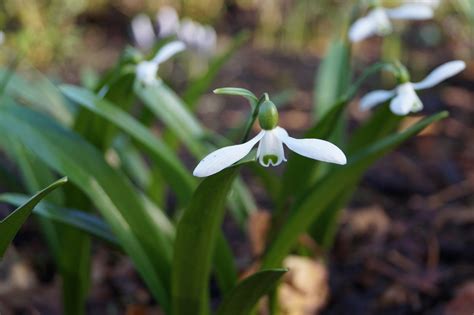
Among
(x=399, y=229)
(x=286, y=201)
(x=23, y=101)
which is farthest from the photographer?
(x=23, y=101)

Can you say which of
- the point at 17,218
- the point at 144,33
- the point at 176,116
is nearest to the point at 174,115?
the point at 176,116

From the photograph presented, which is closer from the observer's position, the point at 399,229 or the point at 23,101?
the point at 399,229

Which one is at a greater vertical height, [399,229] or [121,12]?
[121,12]

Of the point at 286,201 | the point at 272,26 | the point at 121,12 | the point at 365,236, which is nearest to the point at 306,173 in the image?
the point at 286,201

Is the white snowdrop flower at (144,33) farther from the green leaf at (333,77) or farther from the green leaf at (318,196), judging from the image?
the green leaf at (318,196)

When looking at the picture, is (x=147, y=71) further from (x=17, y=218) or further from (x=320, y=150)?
(x=320, y=150)

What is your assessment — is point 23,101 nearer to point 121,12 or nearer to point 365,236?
point 365,236

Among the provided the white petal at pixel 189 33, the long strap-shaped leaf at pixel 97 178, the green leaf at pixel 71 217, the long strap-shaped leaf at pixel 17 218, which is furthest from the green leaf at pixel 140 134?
the white petal at pixel 189 33

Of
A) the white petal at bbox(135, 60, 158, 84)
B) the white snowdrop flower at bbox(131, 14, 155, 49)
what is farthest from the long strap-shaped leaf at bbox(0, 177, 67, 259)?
the white snowdrop flower at bbox(131, 14, 155, 49)
